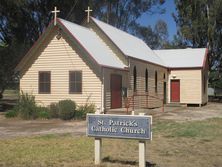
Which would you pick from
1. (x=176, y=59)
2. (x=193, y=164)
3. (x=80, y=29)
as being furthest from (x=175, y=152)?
(x=176, y=59)

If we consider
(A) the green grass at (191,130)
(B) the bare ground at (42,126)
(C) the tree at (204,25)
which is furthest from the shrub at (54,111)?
(C) the tree at (204,25)

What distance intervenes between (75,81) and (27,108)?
3.12 m

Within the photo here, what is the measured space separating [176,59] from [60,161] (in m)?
31.0

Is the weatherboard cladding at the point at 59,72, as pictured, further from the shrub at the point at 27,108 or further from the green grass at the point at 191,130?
the green grass at the point at 191,130

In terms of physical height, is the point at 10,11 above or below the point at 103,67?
above

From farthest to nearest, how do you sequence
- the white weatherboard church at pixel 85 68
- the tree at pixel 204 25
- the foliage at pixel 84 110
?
the tree at pixel 204 25 → the white weatherboard church at pixel 85 68 → the foliage at pixel 84 110

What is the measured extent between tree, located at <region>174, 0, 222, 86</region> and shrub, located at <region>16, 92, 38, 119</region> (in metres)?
29.5

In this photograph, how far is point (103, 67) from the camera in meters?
24.1

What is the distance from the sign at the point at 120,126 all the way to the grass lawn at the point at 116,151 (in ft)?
2.35

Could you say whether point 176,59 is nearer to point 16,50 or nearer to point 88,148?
point 16,50

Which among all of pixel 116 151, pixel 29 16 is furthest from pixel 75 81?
pixel 29 16

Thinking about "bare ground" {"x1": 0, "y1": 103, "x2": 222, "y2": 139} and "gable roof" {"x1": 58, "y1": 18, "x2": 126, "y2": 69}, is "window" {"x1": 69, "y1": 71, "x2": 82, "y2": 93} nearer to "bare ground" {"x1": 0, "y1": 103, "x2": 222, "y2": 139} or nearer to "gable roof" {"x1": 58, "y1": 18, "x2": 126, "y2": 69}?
"gable roof" {"x1": 58, "y1": 18, "x2": 126, "y2": 69}

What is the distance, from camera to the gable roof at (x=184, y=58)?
1507 inches

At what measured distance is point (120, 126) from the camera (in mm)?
9828
